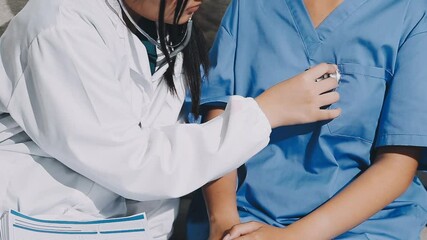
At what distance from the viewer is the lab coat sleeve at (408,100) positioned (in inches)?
55.2

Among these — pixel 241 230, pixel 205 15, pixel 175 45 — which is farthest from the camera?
pixel 205 15

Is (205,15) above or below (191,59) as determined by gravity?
below

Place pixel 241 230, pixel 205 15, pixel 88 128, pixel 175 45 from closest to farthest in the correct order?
pixel 88 128, pixel 241 230, pixel 175 45, pixel 205 15

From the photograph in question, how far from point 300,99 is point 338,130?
114 mm

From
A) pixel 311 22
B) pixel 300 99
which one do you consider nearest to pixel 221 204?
pixel 300 99

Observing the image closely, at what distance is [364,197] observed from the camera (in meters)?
1.42

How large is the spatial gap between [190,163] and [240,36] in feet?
1.14

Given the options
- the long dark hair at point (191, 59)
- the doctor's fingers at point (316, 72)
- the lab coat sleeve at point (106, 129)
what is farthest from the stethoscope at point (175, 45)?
the doctor's fingers at point (316, 72)

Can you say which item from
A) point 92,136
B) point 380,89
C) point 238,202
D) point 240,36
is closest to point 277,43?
point 240,36

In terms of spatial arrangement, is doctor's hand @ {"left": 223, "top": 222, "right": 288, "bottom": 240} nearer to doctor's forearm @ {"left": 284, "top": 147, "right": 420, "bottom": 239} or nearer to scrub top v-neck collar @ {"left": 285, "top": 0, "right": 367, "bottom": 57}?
doctor's forearm @ {"left": 284, "top": 147, "right": 420, "bottom": 239}

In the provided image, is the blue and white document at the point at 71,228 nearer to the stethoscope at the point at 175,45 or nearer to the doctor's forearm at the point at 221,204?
the doctor's forearm at the point at 221,204

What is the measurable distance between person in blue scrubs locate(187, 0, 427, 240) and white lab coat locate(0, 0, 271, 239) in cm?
16

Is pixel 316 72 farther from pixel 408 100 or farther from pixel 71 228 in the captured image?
pixel 71 228

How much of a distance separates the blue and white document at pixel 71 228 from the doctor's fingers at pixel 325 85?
0.40 metres
